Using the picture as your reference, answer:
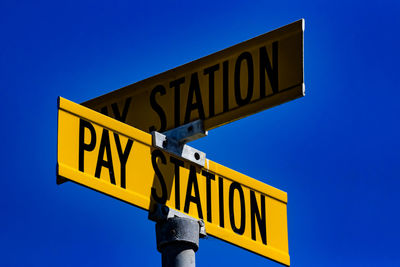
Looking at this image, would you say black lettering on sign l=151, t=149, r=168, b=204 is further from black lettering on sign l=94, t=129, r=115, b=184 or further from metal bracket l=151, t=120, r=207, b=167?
black lettering on sign l=94, t=129, r=115, b=184

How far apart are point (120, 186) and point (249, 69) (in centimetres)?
85

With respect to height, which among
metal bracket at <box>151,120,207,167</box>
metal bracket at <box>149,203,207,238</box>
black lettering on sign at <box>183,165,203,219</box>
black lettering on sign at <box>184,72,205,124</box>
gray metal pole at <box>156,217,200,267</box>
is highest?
black lettering on sign at <box>184,72,205,124</box>

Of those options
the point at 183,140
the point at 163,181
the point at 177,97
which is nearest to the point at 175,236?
the point at 163,181

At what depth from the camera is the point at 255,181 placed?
17.1 feet

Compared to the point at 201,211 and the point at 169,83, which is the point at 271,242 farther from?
the point at 169,83

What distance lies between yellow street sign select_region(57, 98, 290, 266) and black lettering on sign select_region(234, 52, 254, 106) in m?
0.41

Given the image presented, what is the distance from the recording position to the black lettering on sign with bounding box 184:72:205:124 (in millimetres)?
4816

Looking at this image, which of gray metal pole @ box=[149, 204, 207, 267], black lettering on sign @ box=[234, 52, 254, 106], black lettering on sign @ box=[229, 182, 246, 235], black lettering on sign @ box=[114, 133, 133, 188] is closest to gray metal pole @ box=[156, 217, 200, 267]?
gray metal pole @ box=[149, 204, 207, 267]

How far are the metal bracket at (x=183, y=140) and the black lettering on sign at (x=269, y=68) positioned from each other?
0.35 metres

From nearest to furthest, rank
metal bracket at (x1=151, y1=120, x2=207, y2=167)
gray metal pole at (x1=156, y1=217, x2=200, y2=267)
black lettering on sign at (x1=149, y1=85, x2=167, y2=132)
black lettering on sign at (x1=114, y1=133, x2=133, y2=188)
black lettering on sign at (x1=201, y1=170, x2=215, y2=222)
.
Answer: gray metal pole at (x1=156, y1=217, x2=200, y2=267), black lettering on sign at (x1=114, y1=133, x2=133, y2=188), metal bracket at (x1=151, y1=120, x2=207, y2=167), black lettering on sign at (x1=201, y1=170, x2=215, y2=222), black lettering on sign at (x1=149, y1=85, x2=167, y2=132)

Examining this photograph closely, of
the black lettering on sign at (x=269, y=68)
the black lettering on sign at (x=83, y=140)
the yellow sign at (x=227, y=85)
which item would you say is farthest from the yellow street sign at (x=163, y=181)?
the black lettering on sign at (x=269, y=68)

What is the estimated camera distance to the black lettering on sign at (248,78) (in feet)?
15.4

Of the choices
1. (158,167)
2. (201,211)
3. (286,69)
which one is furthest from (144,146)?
(286,69)

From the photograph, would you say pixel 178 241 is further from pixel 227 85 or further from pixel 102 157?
pixel 227 85
